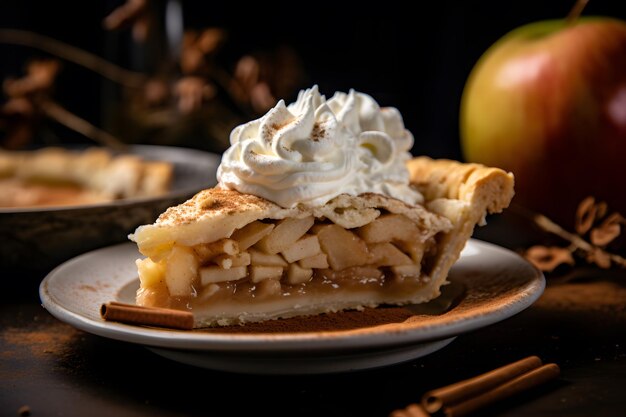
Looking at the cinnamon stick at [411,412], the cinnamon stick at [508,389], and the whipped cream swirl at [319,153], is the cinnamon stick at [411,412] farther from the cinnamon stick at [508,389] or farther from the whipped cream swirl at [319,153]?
the whipped cream swirl at [319,153]

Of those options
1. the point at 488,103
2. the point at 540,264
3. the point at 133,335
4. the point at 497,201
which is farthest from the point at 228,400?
the point at 488,103

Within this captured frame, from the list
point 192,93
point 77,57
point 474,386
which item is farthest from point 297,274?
point 77,57

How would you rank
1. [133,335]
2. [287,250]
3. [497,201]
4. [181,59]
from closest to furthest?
[133,335] < [287,250] < [497,201] < [181,59]

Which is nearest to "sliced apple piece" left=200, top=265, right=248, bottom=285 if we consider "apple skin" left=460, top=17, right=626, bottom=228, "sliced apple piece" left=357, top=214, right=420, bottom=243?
"sliced apple piece" left=357, top=214, right=420, bottom=243

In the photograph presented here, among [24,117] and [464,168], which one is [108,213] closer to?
[464,168]

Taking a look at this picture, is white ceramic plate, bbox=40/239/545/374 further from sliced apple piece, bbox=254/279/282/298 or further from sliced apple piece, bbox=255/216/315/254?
sliced apple piece, bbox=255/216/315/254

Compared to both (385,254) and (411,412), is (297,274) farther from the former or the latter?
(411,412)

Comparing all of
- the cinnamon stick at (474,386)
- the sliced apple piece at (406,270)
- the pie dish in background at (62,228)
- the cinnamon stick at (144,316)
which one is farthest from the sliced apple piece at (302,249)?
the pie dish in background at (62,228)

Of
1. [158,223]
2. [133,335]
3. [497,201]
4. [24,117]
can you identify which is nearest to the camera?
[133,335]
